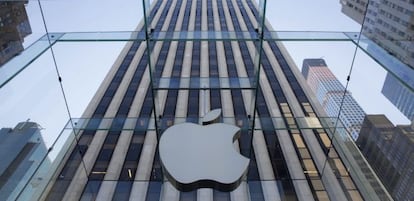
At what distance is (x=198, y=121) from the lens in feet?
18.8

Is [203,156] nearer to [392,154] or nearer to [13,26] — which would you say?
[13,26]

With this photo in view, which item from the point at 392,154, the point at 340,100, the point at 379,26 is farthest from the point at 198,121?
the point at 392,154

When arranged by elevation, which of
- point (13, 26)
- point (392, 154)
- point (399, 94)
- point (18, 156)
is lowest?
point (392, 154)

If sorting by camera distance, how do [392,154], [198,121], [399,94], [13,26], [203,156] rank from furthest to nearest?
[392,154]
[198,121]
[13,26]
[203,156]
[399,94]

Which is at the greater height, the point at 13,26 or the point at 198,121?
the point at 13,26

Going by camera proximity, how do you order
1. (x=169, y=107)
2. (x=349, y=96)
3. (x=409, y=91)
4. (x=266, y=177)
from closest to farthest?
1. (x=409, y=91)
2. (x=349, y=96)
3. (x=266, y=177)
4. (x=169, y=107)

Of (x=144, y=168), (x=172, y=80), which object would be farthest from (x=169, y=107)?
(x=172, y=80)

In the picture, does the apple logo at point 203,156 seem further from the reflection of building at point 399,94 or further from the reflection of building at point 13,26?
the reflection of building at point 13,26

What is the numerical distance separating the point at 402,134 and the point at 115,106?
17.5 meters

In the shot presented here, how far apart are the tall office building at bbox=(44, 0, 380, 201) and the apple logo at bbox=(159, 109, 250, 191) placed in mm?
258

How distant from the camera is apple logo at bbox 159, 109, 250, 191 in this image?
4.53 meters

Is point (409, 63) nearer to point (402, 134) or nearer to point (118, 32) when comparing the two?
point (402, 134)

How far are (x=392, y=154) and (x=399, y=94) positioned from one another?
163 inches

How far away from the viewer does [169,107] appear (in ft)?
60.3
